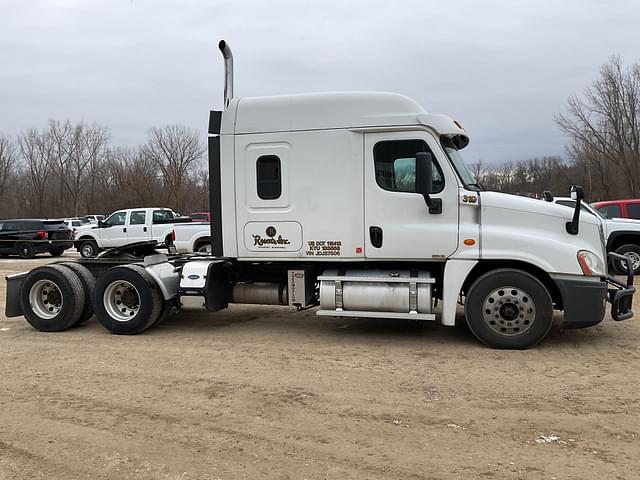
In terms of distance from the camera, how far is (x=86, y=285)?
320 inches

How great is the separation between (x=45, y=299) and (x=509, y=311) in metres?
6.44

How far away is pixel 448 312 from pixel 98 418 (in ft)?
13.1

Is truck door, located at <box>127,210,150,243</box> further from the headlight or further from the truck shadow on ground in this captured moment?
the headlight

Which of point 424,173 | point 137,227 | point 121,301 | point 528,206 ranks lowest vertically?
point 121,301

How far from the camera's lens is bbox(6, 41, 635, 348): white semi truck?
6504 millimetres

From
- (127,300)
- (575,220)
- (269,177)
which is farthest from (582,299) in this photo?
(127,300)

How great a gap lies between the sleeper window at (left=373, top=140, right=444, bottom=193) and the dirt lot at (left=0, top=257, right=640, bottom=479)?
1.98 m

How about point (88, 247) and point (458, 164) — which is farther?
point (88, 247)

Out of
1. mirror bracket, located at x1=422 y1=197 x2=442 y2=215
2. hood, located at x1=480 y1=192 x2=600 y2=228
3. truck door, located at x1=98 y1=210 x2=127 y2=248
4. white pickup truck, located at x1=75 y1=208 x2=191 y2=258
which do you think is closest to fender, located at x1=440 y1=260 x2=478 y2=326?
mirror bracket, located at x1=422 y1=197 x2=442 y2=215

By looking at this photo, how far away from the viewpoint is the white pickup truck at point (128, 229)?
2028 cm

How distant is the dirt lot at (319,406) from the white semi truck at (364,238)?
49 centimetres

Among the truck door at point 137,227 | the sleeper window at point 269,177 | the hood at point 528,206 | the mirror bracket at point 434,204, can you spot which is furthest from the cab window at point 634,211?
the truck door at point 137,227

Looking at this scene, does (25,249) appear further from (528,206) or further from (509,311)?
(528,206)

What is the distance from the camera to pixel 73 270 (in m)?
8.16
